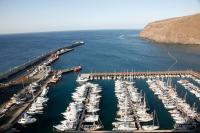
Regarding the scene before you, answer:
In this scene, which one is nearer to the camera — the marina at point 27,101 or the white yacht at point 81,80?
the marina at point 27,101

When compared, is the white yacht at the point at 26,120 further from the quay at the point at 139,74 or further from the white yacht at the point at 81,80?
the quay at the point at 139,74

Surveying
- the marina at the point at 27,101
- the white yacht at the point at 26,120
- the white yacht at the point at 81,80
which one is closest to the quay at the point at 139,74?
the white yacht at the point at 81,80

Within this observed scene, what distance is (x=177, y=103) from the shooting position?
64.1 metres

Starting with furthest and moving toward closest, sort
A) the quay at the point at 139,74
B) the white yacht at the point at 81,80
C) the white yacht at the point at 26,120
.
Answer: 1. the quay at the point at 139,74
2. the white yacht at the point at 81,80
3. the white yacht at the point at 26,120

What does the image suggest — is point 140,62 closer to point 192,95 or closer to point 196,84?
A: point 196,84

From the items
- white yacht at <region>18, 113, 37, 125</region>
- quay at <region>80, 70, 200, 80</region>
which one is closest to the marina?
white yacht at <region>18, 113, 37, 125</region>

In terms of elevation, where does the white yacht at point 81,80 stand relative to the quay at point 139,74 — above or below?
below

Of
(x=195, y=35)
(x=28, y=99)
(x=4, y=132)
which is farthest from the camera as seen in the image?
(x=195, y=35)

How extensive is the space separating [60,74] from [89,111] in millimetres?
41657

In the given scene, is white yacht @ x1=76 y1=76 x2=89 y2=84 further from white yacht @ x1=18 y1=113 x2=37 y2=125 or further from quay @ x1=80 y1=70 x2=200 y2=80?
white yacht @ x1=18 y1=113 x2=37 y2=125

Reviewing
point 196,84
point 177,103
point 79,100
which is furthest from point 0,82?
point 196,84

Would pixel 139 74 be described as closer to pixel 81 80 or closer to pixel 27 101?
pixel 81 80

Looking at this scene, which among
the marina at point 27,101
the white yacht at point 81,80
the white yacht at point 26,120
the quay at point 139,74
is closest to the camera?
the white yacht at point 26,120

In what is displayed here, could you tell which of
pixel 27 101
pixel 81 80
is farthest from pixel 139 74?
pixel 27 101
